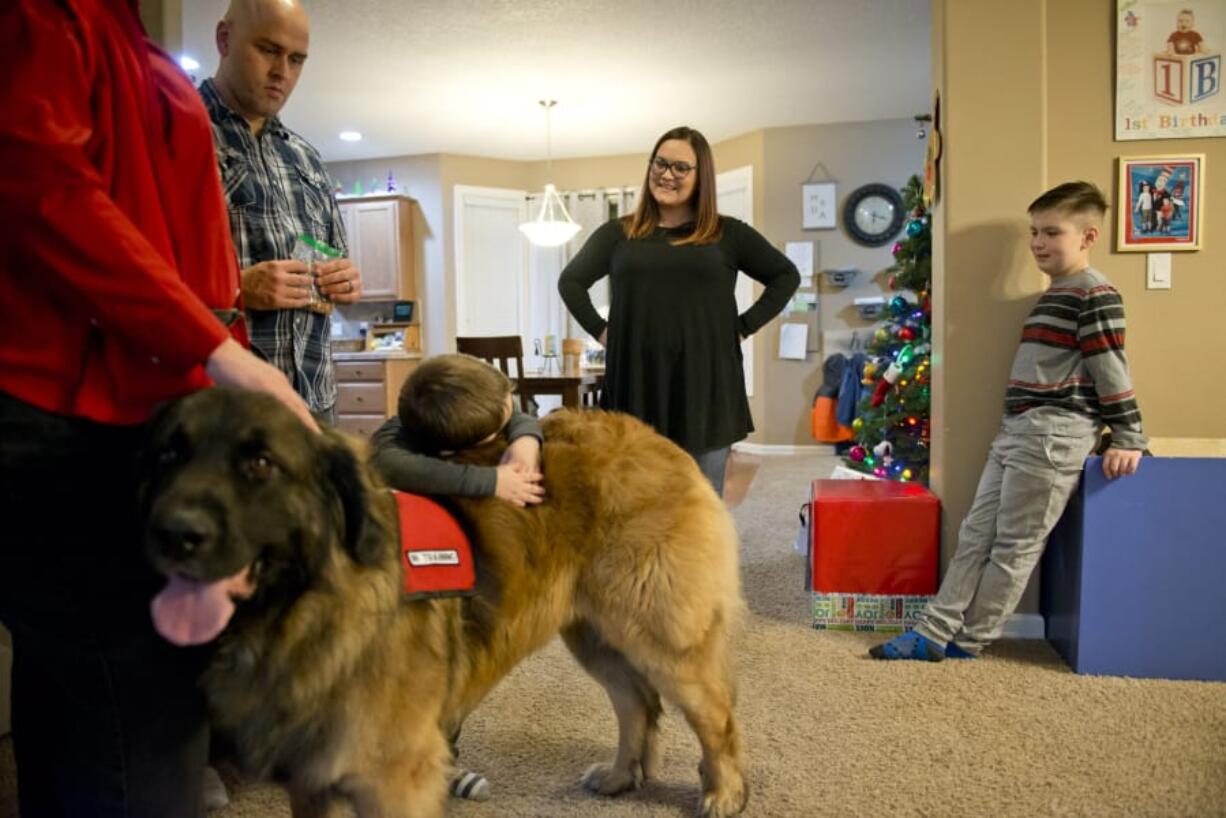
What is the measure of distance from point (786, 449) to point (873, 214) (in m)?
2.26

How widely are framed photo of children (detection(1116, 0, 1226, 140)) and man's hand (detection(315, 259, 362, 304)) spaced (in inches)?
102

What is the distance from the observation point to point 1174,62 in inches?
109

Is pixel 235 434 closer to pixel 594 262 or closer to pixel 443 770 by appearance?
pixel 443 770

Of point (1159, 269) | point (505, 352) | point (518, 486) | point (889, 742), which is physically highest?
point (1159, 269)

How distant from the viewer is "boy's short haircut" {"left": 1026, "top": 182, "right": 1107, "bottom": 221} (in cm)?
252

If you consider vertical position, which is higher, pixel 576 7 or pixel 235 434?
pixel 576 7

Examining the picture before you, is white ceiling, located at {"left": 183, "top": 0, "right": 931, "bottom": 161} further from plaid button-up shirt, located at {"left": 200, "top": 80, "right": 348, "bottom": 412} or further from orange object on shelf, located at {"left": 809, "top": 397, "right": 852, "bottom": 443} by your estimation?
plaid button-up shirt, located at {"left": 200, "top": 80, "right": 348, "bottom": 412}

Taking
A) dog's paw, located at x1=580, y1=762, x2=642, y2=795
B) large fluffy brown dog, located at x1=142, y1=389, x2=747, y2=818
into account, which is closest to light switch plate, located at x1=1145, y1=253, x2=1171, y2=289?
large fluffy brown dog, located at x1=142, y1=389, x2=747, y2=818

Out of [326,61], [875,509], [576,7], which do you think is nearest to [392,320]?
[326,61]

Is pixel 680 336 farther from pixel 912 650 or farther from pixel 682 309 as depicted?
pixel 912 650

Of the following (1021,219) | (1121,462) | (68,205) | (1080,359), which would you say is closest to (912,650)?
(1121,462)

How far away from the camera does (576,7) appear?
16.0ft

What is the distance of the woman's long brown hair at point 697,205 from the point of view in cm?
251

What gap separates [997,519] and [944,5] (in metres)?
1.72
